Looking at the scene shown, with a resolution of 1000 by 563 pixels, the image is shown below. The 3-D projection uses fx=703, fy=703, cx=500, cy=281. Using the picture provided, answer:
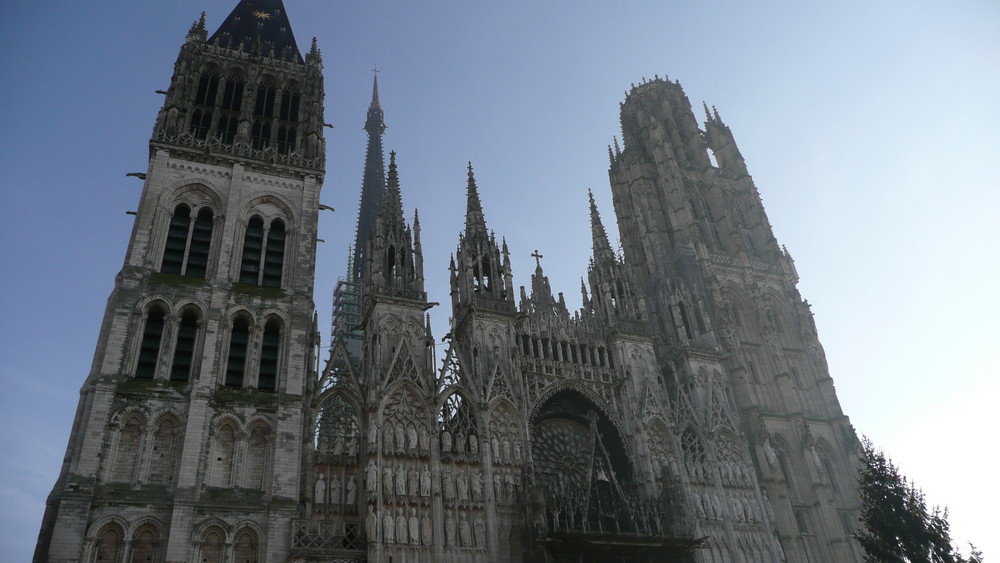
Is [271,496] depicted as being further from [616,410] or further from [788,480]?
[788,480]

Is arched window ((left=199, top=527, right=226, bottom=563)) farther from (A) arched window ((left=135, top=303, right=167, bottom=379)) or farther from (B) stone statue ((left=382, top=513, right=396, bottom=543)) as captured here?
(A) arched window ((left=135, top=303, right=167, bottom=379))

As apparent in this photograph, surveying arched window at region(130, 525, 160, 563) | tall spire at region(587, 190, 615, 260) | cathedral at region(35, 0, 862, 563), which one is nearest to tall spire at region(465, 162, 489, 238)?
cathedral at region(35, 0, 862, 563)

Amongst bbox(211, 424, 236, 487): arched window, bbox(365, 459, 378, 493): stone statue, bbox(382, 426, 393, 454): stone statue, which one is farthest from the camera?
bbox(382, 426, 393, 454): stone statue

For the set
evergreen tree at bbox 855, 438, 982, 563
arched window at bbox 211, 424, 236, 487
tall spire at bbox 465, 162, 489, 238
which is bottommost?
evergreen tree at bbox 855, 438, 982, 563

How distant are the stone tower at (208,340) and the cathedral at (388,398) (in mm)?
89

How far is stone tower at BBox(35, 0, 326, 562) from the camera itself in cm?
2302

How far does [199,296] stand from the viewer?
1100 inches

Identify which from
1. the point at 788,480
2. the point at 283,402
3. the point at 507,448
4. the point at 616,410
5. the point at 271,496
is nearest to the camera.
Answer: the point at 271,496

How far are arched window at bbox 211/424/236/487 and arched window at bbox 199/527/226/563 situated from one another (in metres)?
1.65

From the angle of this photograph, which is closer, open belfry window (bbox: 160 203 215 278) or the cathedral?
the cathedral

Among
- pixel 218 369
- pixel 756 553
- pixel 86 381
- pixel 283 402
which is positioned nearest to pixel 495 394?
pixel 283 402

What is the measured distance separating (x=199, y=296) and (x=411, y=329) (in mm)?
8818

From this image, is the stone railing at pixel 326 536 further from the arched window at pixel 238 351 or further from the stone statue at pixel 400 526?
the arched window at pixel 238 351

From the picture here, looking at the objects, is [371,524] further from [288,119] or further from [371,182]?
[371,182]
